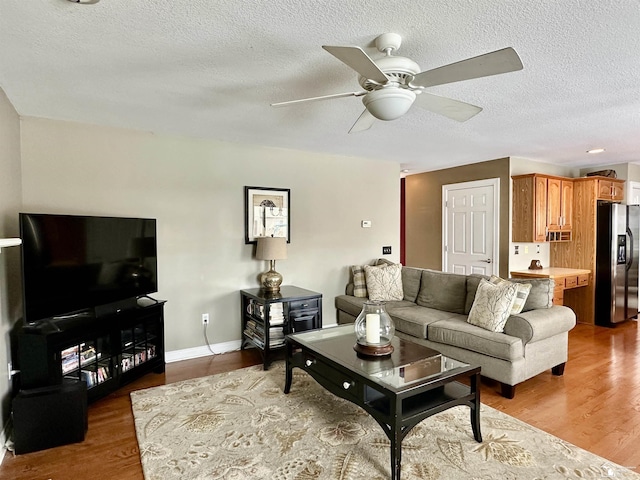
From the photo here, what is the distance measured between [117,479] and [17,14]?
2361 mm

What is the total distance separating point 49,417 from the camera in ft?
7.49

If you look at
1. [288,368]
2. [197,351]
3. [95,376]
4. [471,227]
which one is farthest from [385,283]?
[95,376]

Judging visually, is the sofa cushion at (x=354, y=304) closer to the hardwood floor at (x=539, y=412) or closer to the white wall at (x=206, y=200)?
the white wall at (x=206, y=200)

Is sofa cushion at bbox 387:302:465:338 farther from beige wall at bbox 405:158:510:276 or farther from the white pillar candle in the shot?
beige wall at bbox 405:158:510:276

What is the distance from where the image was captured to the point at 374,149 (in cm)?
452

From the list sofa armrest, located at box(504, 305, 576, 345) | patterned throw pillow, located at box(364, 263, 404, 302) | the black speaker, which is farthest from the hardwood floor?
patterned throw pillow, located at box(364, 263, 404, 302)

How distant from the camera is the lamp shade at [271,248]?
3.93 m

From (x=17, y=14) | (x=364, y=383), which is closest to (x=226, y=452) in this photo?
(x=364, y=383)

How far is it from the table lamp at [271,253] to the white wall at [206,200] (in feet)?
1.00

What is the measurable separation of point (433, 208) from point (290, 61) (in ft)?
15.2

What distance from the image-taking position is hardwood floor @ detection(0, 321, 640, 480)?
214 cm

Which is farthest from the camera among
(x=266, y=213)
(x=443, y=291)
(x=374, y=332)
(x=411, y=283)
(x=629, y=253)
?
(x=629, y=253)

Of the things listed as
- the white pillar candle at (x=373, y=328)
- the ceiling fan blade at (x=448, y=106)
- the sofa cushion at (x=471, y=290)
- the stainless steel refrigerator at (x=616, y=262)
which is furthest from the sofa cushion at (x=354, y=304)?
the stainless steel refrigerator at (x=616, y=262)

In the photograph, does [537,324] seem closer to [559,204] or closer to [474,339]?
[474,339]
